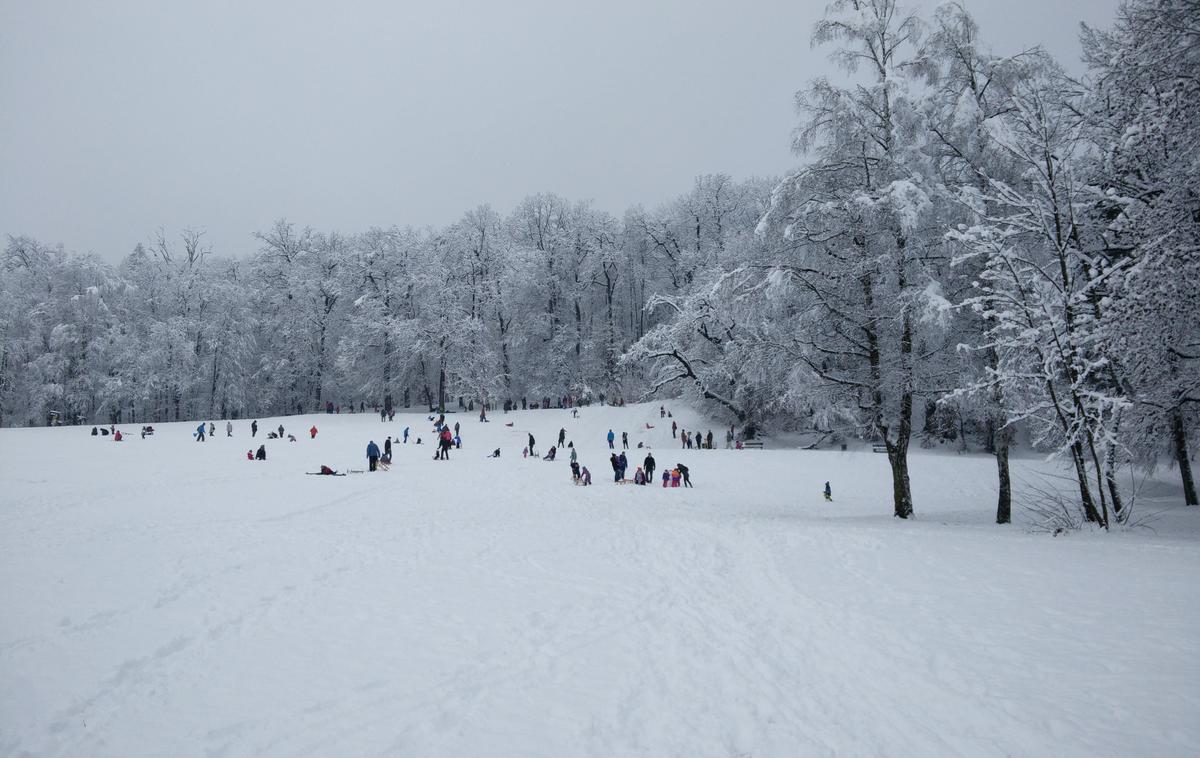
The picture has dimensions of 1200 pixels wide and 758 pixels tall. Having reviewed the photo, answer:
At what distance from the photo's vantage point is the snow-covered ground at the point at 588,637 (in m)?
4.35

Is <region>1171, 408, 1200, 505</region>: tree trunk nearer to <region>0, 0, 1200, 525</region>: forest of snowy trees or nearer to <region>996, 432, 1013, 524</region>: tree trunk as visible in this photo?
<region>0, 0, 1200, 525</region>: forest of snowy trees

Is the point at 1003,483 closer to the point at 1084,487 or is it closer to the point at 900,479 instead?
the point at 900,479

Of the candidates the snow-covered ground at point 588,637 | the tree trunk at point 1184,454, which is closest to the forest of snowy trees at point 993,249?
the tree trunk at point 1184,454

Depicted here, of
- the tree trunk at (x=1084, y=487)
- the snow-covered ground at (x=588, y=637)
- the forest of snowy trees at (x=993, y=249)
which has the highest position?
the forest of snowy trees at (x=993, y=249)

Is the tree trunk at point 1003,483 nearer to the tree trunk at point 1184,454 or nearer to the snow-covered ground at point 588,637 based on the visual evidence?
the snow-covered ground at point 588,637

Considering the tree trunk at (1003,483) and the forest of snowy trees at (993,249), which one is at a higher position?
the forest of snowy trees at (993,249)

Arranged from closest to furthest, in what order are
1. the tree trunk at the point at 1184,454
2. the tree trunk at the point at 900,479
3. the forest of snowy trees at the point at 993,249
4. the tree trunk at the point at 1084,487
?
1. the forest of snowy trees at the point at 993,249
2. the tree trunk at the point at 1084,487
3. the tree trunk at the point at 900,479
4. the tree trunk at the point at 1184,454

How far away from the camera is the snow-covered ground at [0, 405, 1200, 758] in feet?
14.3

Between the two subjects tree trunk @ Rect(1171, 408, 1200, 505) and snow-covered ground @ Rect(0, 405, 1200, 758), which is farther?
tree trunk @ Rect(1171, 408, 1200, 505)

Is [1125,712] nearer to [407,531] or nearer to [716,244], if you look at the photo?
[407,531]

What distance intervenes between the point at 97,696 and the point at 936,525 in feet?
48.5

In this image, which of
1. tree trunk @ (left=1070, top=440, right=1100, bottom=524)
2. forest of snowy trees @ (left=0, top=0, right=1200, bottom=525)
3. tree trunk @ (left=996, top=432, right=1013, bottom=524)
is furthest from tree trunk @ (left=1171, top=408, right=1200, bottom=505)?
tree trunk @ (left=1070, top=440, right=1100, bottom=524)

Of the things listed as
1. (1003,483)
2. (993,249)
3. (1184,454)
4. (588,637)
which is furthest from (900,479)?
(588,637)

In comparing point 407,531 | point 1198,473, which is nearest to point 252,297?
point 407,531
